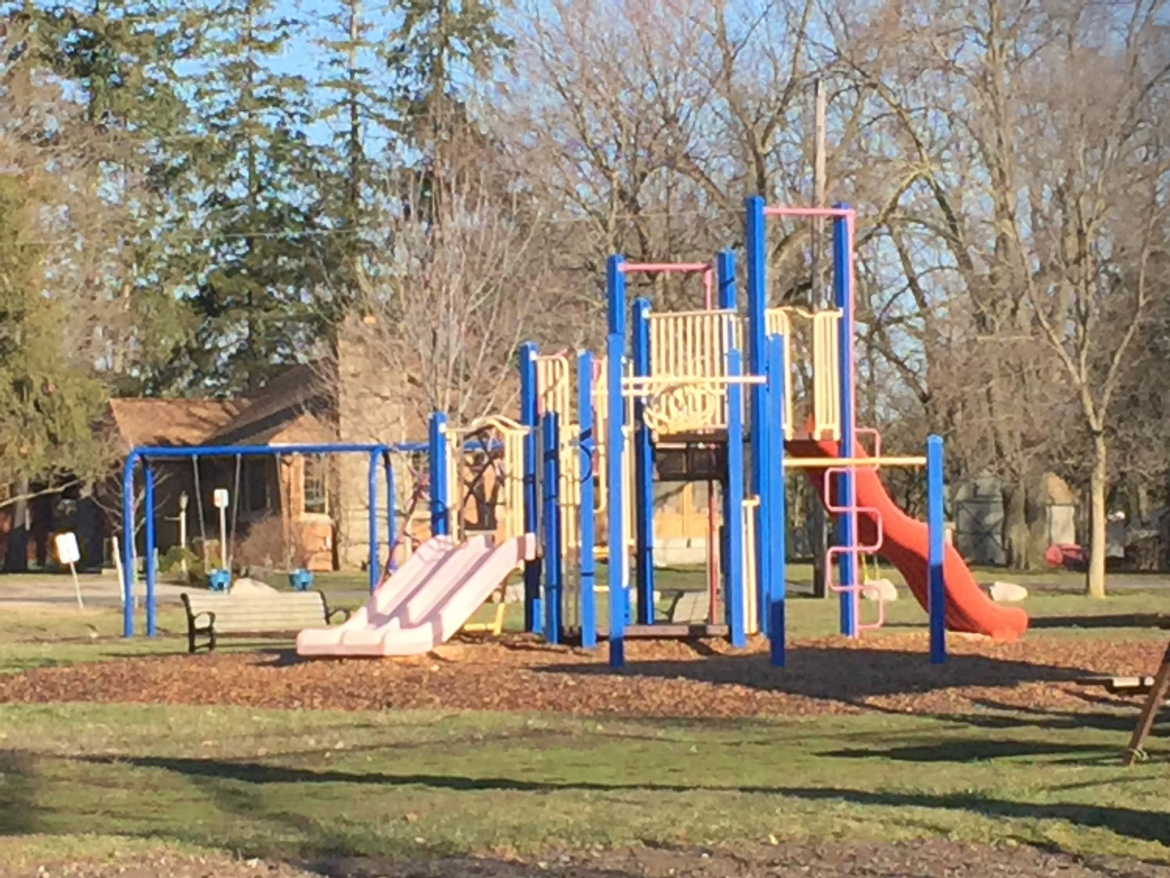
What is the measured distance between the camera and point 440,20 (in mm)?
59875

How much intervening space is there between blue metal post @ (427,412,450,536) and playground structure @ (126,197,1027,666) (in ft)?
0.06

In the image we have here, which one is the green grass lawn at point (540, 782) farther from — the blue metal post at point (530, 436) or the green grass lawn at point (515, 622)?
the green grass lawn at point (515, 622)

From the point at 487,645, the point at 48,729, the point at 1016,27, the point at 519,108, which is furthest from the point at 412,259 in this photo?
the point at 48,729

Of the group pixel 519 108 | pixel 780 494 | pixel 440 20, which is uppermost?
pixel 440 20

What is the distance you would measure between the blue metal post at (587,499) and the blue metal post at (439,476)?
2.47 metres

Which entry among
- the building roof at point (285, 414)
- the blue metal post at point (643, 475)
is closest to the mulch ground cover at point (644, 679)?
the blue metal post at point (643, 475)

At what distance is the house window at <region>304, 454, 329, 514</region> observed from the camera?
164 feet

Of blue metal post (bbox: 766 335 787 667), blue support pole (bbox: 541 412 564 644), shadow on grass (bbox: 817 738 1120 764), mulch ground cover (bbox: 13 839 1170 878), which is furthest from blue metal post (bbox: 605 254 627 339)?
mulch ground cover (bbox: 13 839 1170 878)

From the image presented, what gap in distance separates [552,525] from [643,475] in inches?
43.6

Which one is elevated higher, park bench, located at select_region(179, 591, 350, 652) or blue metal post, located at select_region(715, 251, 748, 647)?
blue metal post, located at select_region(715, 251, 748, 647)

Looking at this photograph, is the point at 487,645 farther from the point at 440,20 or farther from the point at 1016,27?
the point at 440,20

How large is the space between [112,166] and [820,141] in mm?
33583

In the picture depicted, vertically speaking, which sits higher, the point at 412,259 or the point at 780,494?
the point at 412,259

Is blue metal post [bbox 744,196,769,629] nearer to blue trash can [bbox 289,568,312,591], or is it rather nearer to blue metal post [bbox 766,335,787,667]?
blue metal post [bbox 766,335,787,667]
